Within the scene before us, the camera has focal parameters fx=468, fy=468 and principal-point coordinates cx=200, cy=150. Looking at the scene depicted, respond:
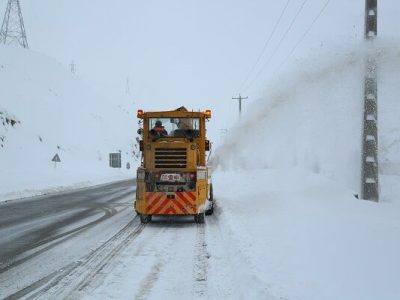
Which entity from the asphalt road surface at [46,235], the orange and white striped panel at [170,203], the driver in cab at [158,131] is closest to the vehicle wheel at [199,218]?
the orange and white striped panel at [170,203]

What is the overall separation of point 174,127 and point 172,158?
118 centimetres

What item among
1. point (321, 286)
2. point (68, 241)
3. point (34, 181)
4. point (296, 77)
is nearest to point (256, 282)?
point (321, 286)

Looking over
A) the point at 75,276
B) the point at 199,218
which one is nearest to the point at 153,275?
the point at 75,276

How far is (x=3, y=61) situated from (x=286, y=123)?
2008 inches

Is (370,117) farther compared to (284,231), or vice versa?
(370,117)

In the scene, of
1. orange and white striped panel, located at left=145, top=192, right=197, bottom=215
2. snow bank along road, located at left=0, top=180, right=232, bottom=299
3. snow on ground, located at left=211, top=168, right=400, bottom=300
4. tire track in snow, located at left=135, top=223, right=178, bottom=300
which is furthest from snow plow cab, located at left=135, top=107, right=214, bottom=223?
tire track in snow, located at left=135, top=223, right=178, bottom=300

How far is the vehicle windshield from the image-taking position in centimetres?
1262

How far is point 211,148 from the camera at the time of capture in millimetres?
13328

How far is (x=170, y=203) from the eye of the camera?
461 inches

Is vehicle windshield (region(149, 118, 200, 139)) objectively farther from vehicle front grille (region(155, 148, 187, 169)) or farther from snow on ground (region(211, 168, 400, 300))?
snow on ground (region(211, 168, 400, 300))

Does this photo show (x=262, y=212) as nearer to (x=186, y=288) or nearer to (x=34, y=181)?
(x=186, y=288)

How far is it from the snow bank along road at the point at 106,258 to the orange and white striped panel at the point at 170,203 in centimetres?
40

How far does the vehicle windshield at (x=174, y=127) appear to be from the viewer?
12.6 metres

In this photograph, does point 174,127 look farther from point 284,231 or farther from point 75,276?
point 75,276
